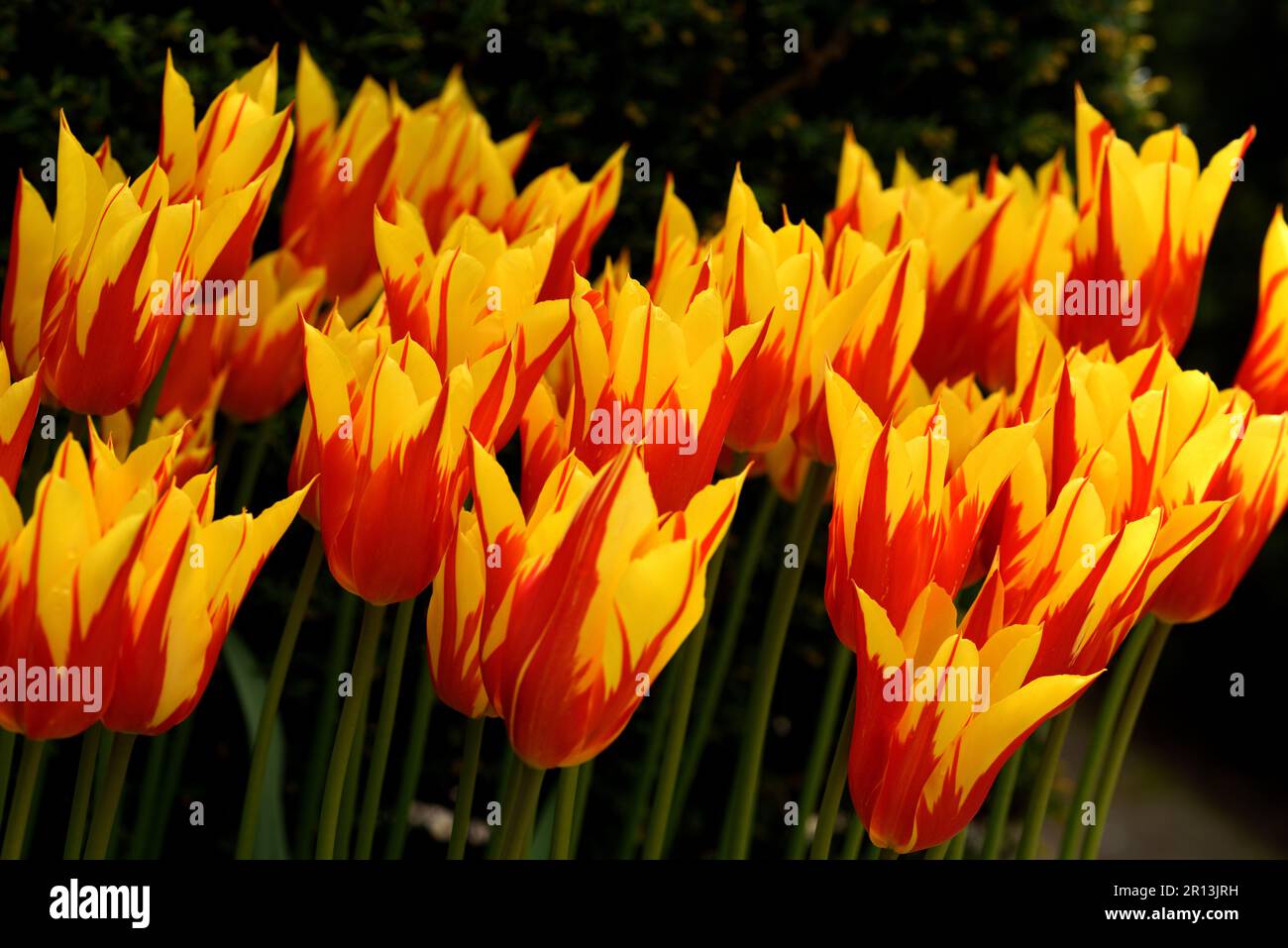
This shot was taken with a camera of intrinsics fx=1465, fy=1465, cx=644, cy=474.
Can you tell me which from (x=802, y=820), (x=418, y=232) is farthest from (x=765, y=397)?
(x=802, y=820)

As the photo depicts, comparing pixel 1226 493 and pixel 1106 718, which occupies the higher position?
pixel 1226 493

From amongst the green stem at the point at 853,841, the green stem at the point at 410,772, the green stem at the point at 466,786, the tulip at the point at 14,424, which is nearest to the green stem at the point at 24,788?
the tulip at the point at 14,424

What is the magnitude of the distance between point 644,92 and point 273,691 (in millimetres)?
1230

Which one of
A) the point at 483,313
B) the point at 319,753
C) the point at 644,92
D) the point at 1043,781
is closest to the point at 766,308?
the point at 483,313

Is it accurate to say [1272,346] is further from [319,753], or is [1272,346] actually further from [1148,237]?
[319,753]

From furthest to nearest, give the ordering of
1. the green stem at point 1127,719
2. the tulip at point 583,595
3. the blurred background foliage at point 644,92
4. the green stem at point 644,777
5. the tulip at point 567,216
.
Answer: the blurred background foliage at point 644,92, the green stem at point 644,777, the tulip at point 567,216, the green stem at point 1127,719, the tulip at point 583,595

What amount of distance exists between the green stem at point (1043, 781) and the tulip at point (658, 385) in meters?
0.33

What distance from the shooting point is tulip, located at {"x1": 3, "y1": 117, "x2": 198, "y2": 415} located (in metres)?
1.00

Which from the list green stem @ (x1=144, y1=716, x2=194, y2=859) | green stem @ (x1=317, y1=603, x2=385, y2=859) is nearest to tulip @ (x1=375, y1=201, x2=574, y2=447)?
green stem @ (x1=317, y1=603, x2=385, y2=859)

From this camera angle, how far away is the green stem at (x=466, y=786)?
3.29 ft

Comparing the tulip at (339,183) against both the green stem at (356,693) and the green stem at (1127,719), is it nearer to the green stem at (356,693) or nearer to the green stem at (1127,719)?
the green stem at (356,693)

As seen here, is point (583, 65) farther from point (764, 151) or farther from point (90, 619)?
point (90, 619)

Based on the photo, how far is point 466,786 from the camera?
3.39 ft

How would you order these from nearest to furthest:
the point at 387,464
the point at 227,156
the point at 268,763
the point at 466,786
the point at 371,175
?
the point at 387,464, the point at 466,786, the point at 227,156, the point at 371,175, the point at 268,763
